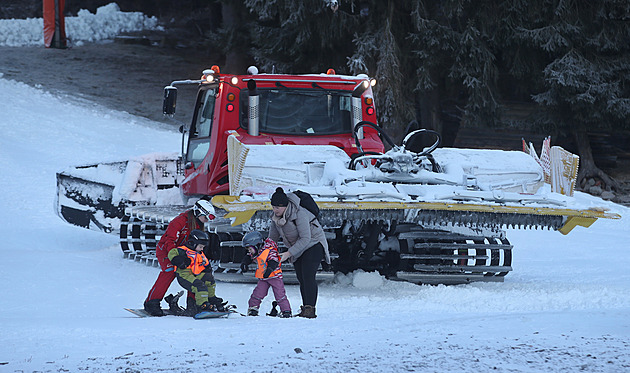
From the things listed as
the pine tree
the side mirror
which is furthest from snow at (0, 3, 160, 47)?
the side mirror

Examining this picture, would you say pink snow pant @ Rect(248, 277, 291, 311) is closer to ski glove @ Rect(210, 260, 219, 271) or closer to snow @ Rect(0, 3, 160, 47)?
ski glove @ Rect(210, 260, 219, 271)

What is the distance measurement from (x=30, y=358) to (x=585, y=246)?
9686 mm

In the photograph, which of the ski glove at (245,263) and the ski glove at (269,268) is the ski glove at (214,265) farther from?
the ski glove at (269,268)

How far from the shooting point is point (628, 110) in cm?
1848

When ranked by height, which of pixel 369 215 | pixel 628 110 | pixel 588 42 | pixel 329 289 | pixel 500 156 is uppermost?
pixel 588 42

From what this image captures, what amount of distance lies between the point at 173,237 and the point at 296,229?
110cm

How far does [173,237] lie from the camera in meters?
7.60

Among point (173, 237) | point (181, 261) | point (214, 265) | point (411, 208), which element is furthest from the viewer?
point (214, 265)

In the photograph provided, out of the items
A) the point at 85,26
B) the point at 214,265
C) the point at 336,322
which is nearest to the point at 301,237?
the point at 336,322

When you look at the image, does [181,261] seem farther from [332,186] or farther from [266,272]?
[332,186]

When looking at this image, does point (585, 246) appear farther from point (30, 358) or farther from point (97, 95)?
point (97, 95)

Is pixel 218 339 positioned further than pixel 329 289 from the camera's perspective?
No

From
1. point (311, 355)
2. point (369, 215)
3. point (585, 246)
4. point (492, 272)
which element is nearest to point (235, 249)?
point (369, 215)

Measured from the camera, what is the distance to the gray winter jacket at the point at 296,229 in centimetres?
730
